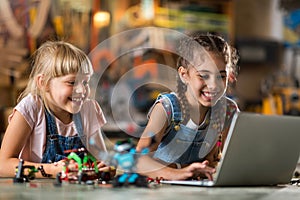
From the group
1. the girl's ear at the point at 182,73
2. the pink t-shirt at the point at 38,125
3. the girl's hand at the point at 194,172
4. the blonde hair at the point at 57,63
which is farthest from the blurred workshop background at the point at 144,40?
the girl's hand at the point at 194,172

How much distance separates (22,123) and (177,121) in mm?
389

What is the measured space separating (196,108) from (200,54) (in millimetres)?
139

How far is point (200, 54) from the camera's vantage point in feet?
5.52

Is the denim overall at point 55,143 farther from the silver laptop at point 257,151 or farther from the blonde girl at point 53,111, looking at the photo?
the silver laptop at point 257,151

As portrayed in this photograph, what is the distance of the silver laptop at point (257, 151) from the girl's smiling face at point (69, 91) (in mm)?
384

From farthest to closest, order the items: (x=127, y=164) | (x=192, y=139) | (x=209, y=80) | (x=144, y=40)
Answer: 1. (x=144, y=40)
2. (x=192, y=139)
3. (x=209, y=80)
4. (x=127, y=164)

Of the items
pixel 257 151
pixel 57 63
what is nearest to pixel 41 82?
pixel 57 63

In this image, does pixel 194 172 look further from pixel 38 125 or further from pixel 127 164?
pixel 38 125

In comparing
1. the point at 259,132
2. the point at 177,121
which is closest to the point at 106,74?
the point at 177,121

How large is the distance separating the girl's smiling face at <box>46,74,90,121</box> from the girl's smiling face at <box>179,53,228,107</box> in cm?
27

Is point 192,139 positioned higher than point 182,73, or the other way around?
point 182,73

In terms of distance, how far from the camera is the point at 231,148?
1245mm

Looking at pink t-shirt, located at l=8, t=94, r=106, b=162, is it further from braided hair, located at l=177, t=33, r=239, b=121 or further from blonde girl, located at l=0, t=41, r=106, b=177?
braided hair, located at l=177, t=33, r=239, b=121

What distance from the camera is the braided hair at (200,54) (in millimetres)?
1691
